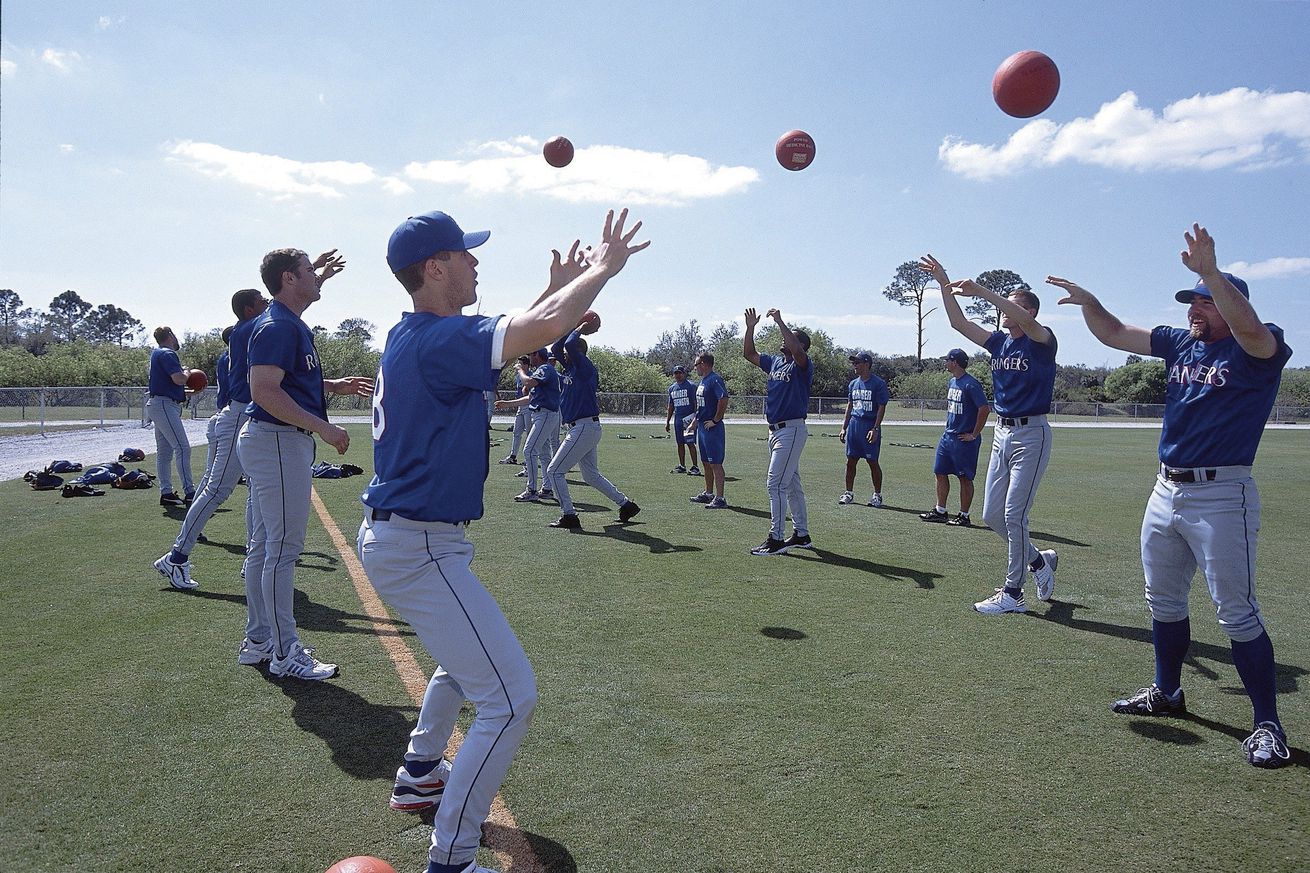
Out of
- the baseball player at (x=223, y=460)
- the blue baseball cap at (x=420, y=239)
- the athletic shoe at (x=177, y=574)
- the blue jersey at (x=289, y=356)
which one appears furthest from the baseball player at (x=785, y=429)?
the blue baseball cap at (x=420, y=239)

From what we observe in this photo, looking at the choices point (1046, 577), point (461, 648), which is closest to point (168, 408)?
point (461, 648)

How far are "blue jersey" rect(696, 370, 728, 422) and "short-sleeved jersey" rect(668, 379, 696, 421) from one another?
127 inches

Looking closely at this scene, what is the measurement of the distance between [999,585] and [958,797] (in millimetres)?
4754

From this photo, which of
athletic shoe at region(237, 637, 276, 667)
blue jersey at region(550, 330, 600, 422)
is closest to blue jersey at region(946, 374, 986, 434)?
blue jersey at region(550, 330, 600, 422)

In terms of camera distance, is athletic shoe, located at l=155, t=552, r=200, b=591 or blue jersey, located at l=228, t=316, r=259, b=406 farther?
athletic shoe, located at l=155, t=552, r=200, b=591

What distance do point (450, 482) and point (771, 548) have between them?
6768 millimetres

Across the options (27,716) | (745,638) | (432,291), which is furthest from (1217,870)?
(27,716)

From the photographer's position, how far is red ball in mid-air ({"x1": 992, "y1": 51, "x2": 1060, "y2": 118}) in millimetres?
6496

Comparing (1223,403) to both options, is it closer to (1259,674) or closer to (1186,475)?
(1186,475)

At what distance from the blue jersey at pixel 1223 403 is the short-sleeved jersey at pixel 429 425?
3.60 metres

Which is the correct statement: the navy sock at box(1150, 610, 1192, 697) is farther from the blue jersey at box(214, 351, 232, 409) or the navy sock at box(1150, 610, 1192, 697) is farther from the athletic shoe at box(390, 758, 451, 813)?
the blue jersey at box(214, 351, 232, 409)

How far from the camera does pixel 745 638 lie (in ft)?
20.2

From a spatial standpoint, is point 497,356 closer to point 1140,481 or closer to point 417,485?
point 417,485

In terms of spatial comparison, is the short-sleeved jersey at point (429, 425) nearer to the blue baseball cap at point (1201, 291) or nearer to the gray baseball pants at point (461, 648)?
the gray baseball pants at point (461, 648)
